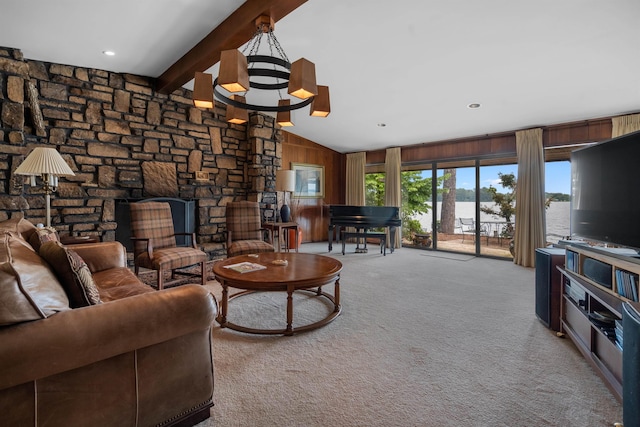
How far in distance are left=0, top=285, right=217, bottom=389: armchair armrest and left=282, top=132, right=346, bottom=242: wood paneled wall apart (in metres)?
5.50

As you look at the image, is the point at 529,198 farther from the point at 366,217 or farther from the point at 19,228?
the point at 19,228

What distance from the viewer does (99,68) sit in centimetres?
420

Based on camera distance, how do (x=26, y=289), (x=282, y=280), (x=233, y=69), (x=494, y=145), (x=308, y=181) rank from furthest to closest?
(x=308, y=181) < (x=494, y=145) < (x=282, y=280) < (x=233, y=69) < (x=26, y=289)

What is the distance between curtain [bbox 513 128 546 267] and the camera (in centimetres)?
501

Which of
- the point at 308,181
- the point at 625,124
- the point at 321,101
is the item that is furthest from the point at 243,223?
the point at 625,124

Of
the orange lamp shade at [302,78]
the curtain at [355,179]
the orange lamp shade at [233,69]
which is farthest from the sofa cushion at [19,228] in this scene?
the curtain at [355,179]

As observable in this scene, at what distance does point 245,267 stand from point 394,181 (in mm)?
5085

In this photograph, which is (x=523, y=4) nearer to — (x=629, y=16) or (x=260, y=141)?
(x=629, y=16)

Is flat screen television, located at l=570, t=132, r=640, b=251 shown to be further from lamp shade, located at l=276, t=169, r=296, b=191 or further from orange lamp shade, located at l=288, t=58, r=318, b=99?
lamp shade, located at l=276, t=169, r=296, b=191

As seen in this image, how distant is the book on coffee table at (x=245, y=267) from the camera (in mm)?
2619

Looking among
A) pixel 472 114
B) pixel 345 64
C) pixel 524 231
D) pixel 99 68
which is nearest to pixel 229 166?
pixel 99 68

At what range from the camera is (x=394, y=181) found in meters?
7.04

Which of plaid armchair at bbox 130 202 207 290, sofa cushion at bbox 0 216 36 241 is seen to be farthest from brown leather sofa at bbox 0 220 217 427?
plaid armchair at bbox 130 202 207 290

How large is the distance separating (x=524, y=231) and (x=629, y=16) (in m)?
3.33
